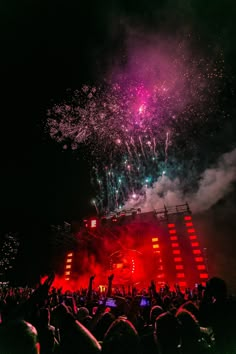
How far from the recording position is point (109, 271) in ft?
83.7

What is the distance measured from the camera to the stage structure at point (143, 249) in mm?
23438

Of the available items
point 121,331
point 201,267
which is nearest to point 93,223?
point 201,267

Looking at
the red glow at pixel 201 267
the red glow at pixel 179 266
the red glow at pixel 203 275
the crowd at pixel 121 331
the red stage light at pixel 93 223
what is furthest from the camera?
the red stage light at pixel 93 223

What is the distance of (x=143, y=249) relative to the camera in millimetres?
25406

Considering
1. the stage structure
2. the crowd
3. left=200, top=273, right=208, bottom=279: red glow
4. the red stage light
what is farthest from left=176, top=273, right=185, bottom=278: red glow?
the crowd

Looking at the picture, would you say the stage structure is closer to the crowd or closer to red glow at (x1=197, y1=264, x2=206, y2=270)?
red glow at (x1=197, y1=264, x2=206, y2=270)

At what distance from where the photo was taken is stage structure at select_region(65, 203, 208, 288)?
923 inches

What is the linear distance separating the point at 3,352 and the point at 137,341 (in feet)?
4.04

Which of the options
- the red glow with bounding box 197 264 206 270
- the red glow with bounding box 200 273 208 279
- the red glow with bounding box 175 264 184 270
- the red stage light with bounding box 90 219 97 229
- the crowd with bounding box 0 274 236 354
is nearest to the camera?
the crowd with bounding box 0 274 236 354

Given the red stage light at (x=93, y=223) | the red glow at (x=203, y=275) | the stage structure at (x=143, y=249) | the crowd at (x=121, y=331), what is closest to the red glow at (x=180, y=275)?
the stage structure at (x=143, y=249)

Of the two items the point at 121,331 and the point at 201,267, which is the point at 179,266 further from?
the point at 121,331

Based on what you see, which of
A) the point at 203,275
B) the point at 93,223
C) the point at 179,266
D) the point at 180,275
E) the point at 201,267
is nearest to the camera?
the point at 203,275

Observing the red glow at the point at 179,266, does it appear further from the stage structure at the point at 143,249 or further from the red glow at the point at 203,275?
the red glow at the point at 203,275

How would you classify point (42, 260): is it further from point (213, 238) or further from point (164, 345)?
point (164, 345)
